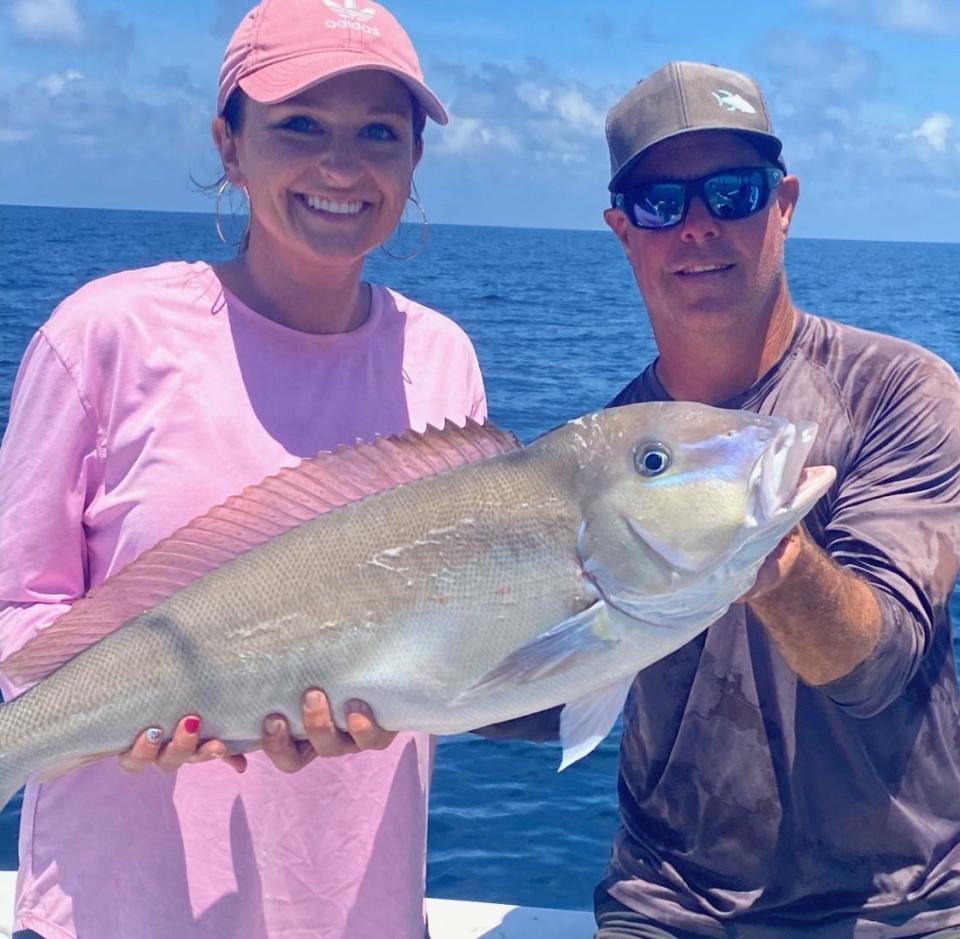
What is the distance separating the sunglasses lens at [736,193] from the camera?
353 centimetres

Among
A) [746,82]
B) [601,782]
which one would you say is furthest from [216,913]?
[601,782]

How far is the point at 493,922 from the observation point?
4402 millimetres

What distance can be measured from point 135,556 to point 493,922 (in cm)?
236

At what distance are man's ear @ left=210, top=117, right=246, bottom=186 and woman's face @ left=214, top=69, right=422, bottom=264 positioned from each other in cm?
8

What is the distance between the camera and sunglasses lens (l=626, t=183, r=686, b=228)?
3551 mm

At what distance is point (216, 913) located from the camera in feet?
9.14

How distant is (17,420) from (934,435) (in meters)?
2.34

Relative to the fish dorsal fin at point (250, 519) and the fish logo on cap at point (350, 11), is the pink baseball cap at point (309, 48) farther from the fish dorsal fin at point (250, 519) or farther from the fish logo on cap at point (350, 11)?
the fish dorsal fin at point (250, 519)

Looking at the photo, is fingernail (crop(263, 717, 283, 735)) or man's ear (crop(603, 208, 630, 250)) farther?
man's ear (crop(603, 208, 630, 250))

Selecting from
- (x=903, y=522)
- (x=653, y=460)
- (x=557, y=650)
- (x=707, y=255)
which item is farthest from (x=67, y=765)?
(x=707, y=255)

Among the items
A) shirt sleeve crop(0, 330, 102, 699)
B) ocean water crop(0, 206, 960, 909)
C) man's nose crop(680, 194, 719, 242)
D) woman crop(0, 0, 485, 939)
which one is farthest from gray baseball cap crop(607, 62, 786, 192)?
ocean water crop(0, 206, 960, 909)

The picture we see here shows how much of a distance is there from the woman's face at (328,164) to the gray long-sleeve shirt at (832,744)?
4.14ft

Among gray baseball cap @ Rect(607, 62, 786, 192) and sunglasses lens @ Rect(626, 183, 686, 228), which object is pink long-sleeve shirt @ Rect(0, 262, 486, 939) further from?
gray baseball cap @ Rect(607, 62, 786, 192)

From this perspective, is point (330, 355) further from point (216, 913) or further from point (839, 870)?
point (839, 870)
